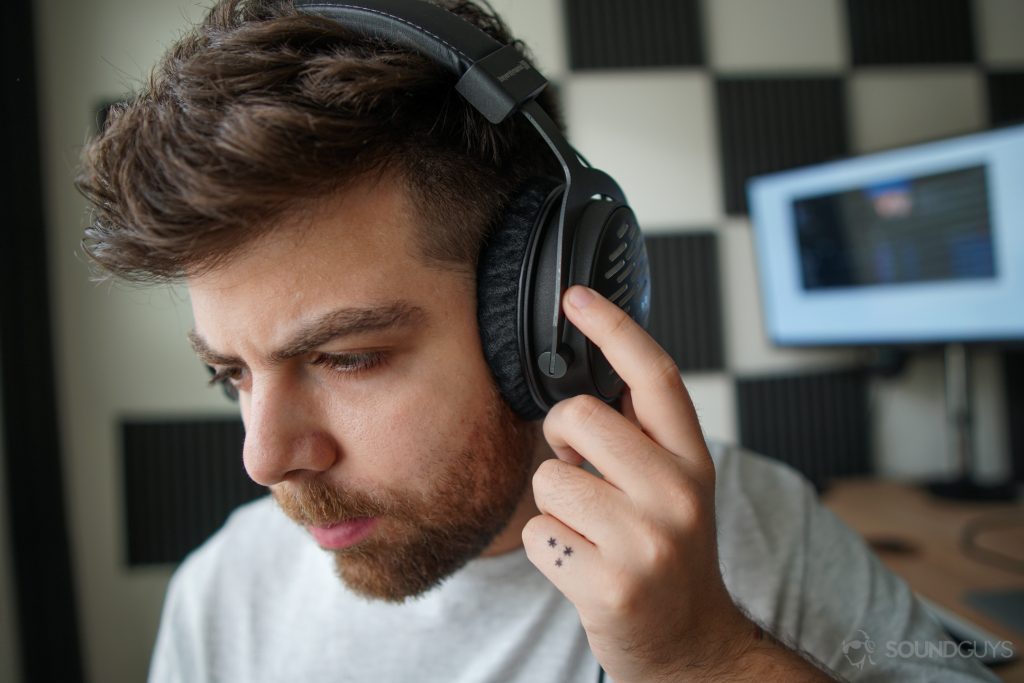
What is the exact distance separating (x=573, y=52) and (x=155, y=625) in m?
1.91

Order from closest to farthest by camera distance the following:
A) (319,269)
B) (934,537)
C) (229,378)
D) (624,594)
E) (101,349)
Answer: (624,594) → (319,269) → (229,378) → (934,537) → (101,349)

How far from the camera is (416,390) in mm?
579

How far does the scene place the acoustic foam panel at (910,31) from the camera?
5.54 feet

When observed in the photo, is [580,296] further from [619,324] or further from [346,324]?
[346,324]

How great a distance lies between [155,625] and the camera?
1578 mm

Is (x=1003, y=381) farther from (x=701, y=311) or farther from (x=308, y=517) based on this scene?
(x=308, y=517)

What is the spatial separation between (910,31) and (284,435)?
2021 millimetres

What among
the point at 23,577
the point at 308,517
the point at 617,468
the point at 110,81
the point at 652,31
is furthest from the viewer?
the point at 652,31

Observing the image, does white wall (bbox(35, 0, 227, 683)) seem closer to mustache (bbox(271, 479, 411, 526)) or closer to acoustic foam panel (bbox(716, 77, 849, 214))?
mustache (bbox(271, 479, 411, 526))

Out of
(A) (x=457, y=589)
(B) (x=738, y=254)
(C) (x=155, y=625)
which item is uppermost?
(B) (x=738, y=254)

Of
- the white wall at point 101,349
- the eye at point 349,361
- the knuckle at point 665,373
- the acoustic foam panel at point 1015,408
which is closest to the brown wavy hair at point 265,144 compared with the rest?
the eye at point 349,361

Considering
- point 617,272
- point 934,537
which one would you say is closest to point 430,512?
point 617,272

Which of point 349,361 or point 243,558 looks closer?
point 349,361

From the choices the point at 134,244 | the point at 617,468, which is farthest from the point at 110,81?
the point at 617,468
